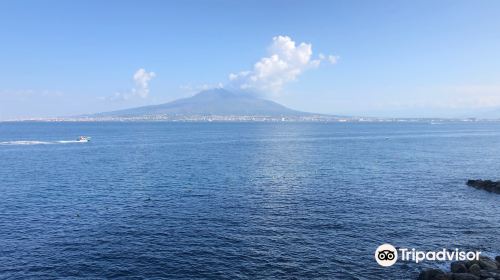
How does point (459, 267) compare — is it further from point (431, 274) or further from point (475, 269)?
point (431, 274)

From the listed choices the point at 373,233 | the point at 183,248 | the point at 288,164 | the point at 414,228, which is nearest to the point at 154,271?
the point at 183,248

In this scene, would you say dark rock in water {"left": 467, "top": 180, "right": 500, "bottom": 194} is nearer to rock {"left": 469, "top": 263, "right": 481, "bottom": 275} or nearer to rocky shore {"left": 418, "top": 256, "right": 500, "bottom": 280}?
rocky shore {"left": 418, "top": 256, "right": 500, "bottom": 280}

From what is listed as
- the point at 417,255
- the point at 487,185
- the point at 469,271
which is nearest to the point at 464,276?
the point at 469,271

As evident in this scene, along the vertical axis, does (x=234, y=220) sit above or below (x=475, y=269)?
below

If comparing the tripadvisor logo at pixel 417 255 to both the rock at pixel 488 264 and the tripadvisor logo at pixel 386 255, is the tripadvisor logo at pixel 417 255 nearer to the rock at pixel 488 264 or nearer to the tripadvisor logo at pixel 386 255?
the tripadvisor logo at pixel 386 255

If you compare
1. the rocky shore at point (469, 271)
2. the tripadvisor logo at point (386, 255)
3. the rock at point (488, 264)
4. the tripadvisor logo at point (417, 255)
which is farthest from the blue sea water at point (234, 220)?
the rock at point (488, 264)

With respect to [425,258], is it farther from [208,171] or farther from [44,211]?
[208,171]

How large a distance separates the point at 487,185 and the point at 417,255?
38.5 metres

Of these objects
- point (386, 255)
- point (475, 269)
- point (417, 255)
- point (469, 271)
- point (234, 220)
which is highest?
point (475, 269)

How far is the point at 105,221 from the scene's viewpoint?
48812 millimetres

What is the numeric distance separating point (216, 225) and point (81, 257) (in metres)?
15.1

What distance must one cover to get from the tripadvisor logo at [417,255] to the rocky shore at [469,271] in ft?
8.84

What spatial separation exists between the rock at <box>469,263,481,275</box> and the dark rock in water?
39.3 m

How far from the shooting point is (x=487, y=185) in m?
67.9
